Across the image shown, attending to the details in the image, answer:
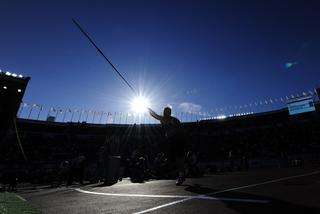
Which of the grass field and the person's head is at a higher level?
the person's head

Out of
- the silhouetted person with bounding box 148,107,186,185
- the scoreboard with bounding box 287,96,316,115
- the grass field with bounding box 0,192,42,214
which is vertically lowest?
the grass field with bounding box 0,192,42,214

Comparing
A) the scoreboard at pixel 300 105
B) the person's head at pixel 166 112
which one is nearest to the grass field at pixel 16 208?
the person's head at pixel 166 112

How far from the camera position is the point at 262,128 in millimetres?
51688

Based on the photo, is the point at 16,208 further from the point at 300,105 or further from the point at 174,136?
the point at 300,105

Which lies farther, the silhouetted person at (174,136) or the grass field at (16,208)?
the silhouetted person at (174,136)

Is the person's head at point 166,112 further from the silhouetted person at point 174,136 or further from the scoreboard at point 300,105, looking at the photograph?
the scoreboard at point 300,105

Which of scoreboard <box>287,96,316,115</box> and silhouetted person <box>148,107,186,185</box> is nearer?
silhouetted person <box>148,107,186,185</box>

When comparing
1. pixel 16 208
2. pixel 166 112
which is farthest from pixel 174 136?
pixel 16 208

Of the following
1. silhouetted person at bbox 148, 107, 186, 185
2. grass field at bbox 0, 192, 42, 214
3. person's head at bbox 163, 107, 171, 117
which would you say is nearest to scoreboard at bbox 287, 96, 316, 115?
silhouetted person at bbox 148, 107, 186, 185

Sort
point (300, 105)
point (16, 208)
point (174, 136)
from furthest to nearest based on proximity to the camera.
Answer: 1. point (300, 105)
2. point (174, 136)
3. point (16, 208)

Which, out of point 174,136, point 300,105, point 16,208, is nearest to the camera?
point 16,208

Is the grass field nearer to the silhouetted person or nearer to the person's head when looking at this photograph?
the silhouetted person

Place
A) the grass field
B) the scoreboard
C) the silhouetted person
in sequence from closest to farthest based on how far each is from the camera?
1. the grass field
2. the silhouetted person
3. the scoreboard

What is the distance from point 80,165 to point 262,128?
46.8 meters
